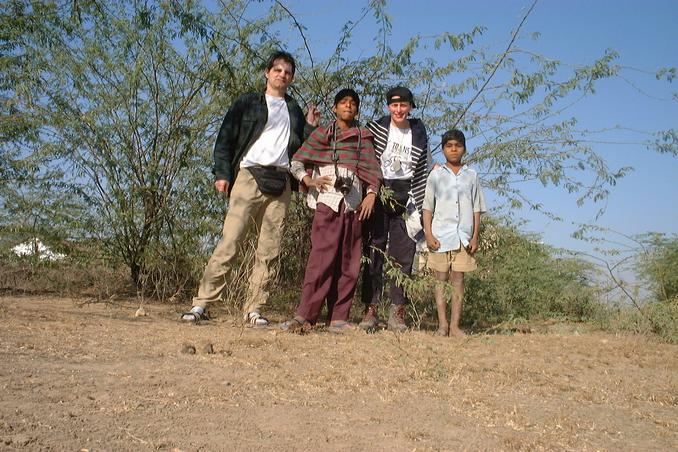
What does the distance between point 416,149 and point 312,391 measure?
2273 mm

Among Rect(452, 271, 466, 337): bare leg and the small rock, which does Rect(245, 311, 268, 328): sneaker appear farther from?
Rect(452, 271, 466, 337): bare leg

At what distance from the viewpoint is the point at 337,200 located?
4113 mm

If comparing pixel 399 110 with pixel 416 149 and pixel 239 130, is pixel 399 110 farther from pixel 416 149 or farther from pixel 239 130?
pixel 239 130

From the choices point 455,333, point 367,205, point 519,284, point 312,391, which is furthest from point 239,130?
point 519,284

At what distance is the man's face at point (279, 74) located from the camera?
13.9 ft

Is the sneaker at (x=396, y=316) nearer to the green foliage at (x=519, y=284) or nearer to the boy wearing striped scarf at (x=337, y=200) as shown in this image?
the boy wearing striped scarf at (x=337, y=200)

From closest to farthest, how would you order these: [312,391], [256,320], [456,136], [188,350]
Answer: [312,391], [188,350], [256,320], [456,136]

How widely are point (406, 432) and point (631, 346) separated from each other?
2.66m

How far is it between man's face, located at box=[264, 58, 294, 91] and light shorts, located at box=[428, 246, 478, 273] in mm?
1560

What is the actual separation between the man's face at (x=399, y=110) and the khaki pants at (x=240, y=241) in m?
1.01

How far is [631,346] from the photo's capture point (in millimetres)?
4141

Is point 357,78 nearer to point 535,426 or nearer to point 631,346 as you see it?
point 631,346

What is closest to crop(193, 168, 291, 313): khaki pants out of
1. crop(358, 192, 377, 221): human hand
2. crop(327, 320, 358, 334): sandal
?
crop(327, 320, 358, 334): sandal

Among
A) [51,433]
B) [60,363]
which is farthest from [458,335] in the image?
[51,433]
